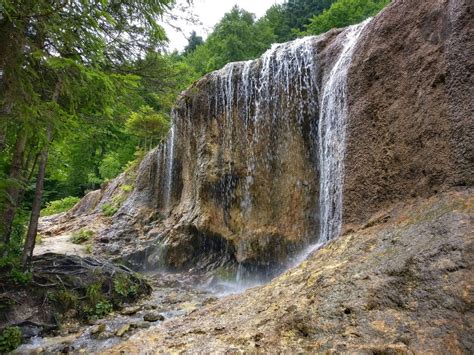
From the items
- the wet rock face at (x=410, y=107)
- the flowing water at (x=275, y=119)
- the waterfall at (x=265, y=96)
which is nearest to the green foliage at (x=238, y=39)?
the flowing water at (x=275, y=119)

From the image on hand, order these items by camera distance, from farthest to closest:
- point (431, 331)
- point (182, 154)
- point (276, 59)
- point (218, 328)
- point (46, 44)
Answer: point (182, 154) < point (276, 59) < point (46, 44) < point (218, 328) < point (431, 331)

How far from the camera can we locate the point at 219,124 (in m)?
11.9

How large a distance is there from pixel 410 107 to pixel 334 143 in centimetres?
220

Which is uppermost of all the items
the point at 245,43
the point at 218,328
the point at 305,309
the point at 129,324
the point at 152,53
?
the point at 245,43

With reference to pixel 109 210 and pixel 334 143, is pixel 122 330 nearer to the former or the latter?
pixel 334 143

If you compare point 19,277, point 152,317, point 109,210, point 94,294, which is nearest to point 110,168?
point 109,210

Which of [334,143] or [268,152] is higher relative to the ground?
[268,152]

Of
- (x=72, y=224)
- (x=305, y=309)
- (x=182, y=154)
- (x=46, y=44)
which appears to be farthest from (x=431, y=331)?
(x=72, y=224)

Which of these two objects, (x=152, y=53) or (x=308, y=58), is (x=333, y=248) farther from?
(x=308, y=58)

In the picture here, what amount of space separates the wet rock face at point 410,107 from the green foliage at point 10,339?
213 inches

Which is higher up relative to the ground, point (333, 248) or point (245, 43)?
point (245, 43)

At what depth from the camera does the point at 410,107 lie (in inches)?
206

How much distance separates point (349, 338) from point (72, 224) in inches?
679

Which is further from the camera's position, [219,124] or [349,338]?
[219,124]
